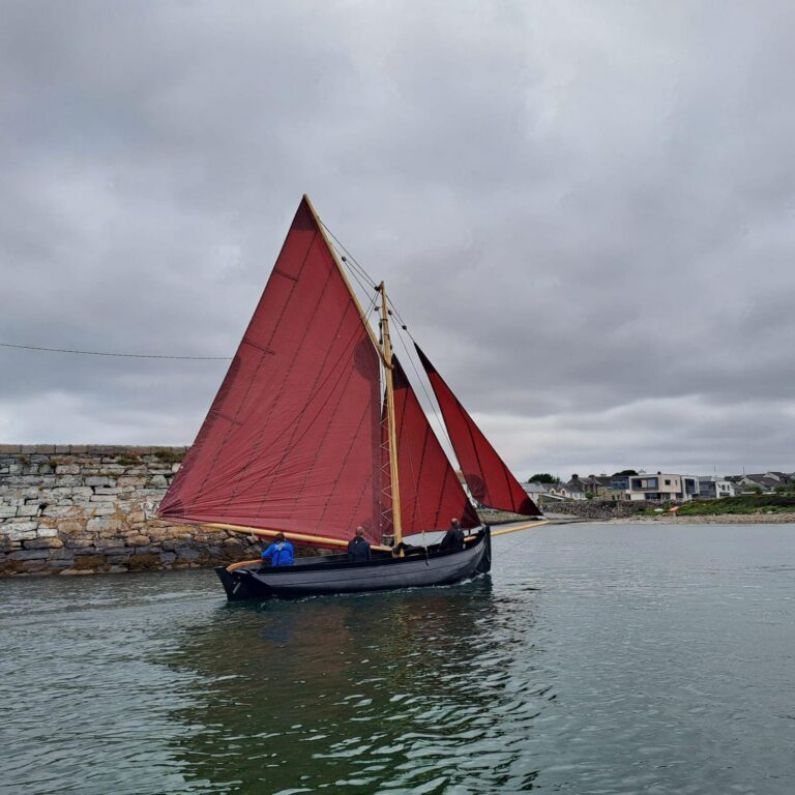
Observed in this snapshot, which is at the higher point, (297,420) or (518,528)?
(297,420)

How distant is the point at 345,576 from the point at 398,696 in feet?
39.2

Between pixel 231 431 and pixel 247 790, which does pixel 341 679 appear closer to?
pixel 247 790

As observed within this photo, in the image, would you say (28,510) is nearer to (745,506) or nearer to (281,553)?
(281,553)

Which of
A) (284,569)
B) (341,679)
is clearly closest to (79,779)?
(341,679)

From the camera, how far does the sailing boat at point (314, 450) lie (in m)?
22.6

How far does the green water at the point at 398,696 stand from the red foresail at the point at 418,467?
4.67 metres

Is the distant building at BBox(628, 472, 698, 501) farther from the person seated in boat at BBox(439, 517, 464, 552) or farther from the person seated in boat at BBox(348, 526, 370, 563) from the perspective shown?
the person seated in boat at BBox(348, 526, 370, 563)

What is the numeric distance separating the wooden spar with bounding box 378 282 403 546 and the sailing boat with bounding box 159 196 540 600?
50 mm

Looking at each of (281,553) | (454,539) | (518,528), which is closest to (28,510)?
(281,553)

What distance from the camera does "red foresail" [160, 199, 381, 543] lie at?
2259cm

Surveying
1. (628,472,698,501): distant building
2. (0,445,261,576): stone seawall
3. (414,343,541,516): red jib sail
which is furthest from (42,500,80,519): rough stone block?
(628,472,698,501): distant building

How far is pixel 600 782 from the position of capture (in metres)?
7.71

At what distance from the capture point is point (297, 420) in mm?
23422

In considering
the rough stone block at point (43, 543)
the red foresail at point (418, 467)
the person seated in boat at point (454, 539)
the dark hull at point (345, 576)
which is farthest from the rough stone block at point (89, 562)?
the person seated in boat at point (454, 539)
